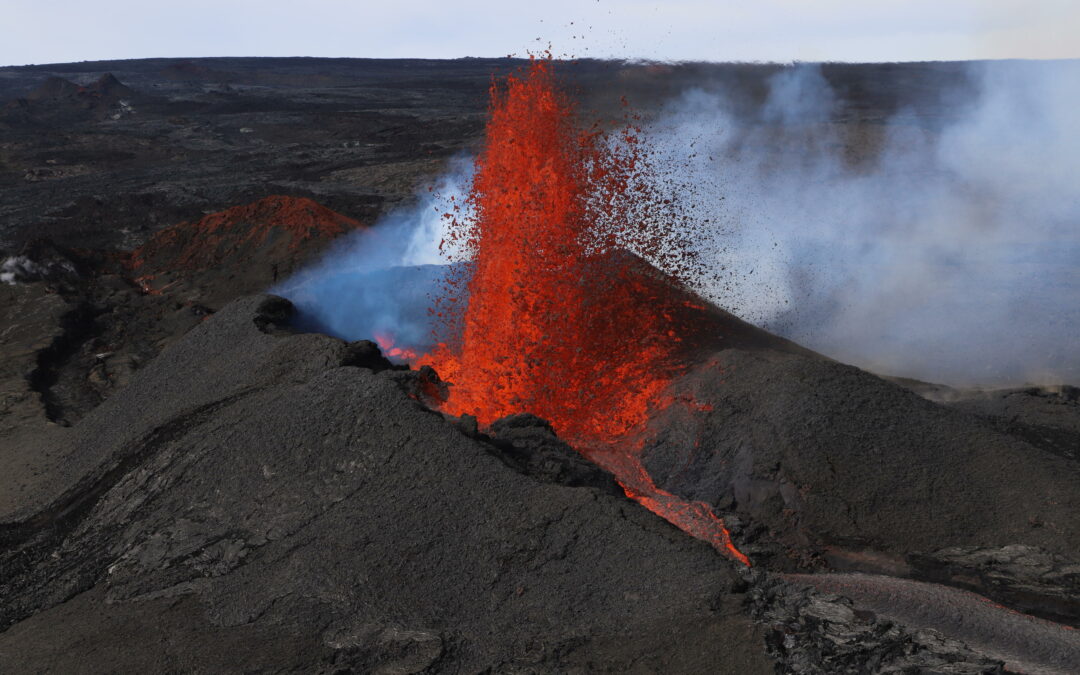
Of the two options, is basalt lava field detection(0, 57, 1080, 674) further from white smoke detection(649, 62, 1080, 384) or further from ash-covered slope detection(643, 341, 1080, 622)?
white smoke detection(649, 62, 1080, 384)

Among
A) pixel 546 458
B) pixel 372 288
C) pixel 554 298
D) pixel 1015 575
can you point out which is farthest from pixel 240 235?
pixel 1015 575

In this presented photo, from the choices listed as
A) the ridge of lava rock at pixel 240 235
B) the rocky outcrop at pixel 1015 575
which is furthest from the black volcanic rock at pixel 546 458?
the ridge of lava rock at pixel 240 235

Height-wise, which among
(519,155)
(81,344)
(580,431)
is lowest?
(81,344)

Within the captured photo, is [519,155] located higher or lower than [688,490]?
higher

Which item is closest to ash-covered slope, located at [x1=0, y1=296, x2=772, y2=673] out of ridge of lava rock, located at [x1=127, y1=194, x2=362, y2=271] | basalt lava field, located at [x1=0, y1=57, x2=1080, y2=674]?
basalt lava field, located at [x1=0, y1=57, x2=1080, y2=674]

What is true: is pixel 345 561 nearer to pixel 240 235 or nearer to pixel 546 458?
pixel 546 458

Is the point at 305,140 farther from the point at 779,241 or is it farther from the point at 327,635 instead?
the point at 327,635

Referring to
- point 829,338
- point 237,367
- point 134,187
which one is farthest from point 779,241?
point 134,187
